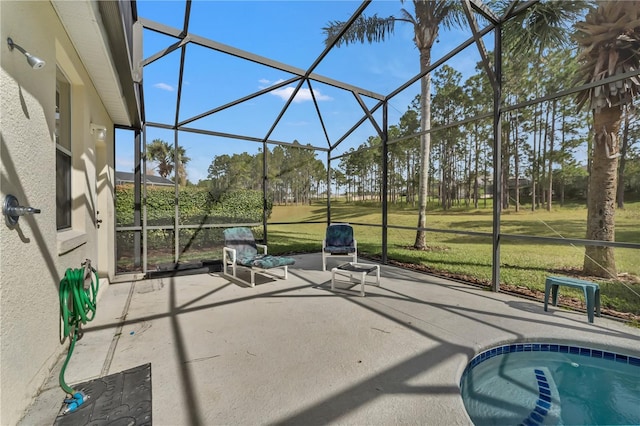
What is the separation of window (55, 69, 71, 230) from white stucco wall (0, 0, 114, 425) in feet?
1.48

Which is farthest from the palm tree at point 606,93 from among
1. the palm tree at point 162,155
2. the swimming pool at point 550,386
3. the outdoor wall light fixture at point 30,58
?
the palm tree at point 162,155

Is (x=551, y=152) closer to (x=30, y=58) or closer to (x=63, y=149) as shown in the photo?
(x=30, y=58)

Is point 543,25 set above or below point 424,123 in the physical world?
above

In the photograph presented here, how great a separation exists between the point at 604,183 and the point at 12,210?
25.6ft

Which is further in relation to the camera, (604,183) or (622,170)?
(622,170)


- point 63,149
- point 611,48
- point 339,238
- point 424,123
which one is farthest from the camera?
point 424,123

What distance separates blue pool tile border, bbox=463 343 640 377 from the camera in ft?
8.29

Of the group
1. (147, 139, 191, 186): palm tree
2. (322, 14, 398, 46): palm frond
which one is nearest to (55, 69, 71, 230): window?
(322, 14, 398, 46): palm frond

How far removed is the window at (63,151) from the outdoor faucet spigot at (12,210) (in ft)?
5.21

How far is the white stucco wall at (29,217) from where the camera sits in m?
1.53

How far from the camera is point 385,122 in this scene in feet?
21.0

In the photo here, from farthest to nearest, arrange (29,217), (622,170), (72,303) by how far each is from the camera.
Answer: (622,170), (72,303), (29,217)

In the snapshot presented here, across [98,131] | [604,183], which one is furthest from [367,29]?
[98,131]

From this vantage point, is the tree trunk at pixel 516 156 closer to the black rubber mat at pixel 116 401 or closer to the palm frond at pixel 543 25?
the palm frond at pixel 543 25
